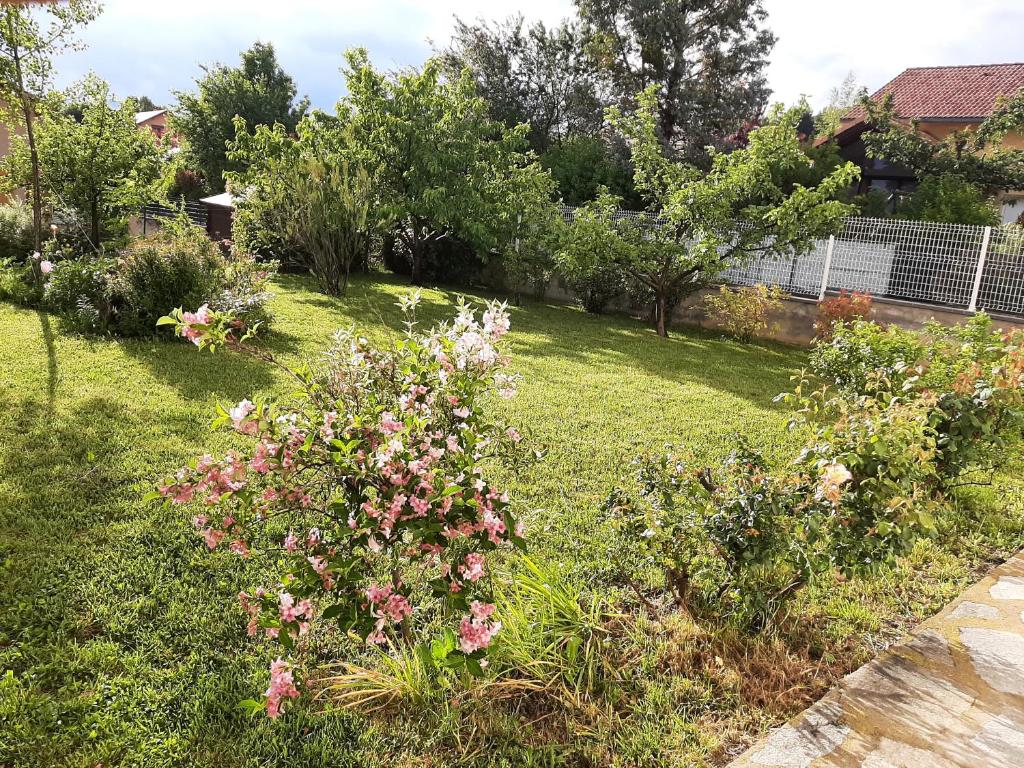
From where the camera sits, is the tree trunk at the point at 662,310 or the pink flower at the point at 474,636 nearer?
the pink flower at the point at 474,636

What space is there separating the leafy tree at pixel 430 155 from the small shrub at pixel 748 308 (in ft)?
16.1

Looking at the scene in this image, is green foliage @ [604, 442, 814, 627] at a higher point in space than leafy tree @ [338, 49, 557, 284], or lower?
lower

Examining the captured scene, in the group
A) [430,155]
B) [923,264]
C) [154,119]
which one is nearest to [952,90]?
[923,264]

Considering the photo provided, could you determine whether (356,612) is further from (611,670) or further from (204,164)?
(204,164)

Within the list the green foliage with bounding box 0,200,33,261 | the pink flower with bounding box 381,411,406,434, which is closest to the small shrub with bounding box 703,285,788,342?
the pink flower with bounding box 381,411,406,434

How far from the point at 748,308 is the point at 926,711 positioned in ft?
31.8

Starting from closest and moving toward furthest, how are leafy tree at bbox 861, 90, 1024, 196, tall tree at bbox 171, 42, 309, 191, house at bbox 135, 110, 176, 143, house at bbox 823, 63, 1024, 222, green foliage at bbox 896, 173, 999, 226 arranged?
green foliage at bbox 896, 173, 999, 226
leafy tree at bbox 861, 90, 1024, 196
house at bbox 823, 63, 1024, 222
tall tree at bbox 171, 42, 309, 191
house at bbox 135, 110, 176, 143

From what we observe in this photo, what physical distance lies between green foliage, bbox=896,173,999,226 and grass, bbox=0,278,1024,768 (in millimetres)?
9962

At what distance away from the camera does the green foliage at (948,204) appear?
12602 mm

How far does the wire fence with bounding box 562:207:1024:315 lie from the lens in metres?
9.68

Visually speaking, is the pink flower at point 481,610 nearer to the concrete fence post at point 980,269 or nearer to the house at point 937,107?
the concrete fence post at point 980,269

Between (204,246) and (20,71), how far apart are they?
437 centimetres

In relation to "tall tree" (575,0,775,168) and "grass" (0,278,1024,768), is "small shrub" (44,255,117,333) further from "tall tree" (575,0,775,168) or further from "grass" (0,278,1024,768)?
"tall tree" (575,0,775,168)

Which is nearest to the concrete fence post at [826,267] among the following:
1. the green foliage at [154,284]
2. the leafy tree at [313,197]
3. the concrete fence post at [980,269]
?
the concrete fence post at [980,269]
